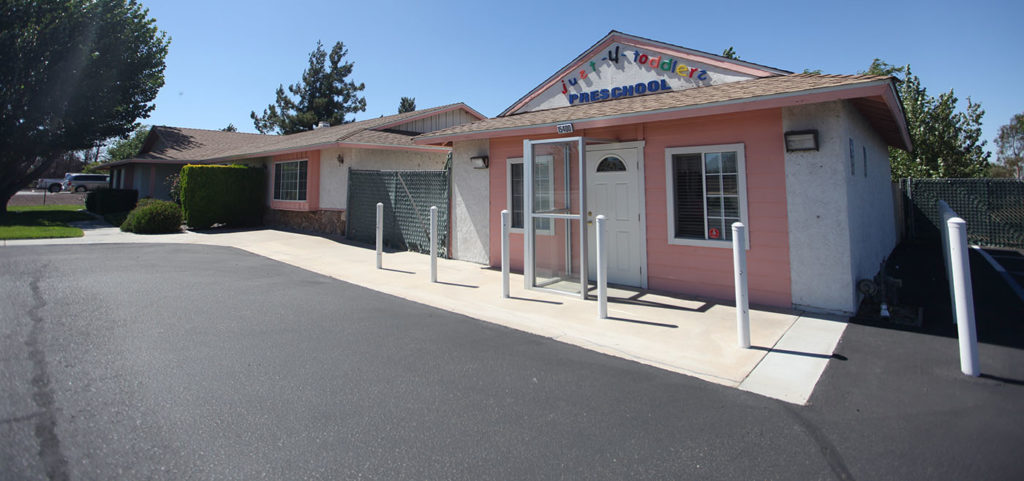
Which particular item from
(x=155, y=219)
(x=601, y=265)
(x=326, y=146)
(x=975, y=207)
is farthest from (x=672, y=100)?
(x=155, y=219)

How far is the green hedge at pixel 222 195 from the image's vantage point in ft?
49.7

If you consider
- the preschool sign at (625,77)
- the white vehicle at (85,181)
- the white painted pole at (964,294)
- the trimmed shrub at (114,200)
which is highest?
the preschool sign at (625,77)

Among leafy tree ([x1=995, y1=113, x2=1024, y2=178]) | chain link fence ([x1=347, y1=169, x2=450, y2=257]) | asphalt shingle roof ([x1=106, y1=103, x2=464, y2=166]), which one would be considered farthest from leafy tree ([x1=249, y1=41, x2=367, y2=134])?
leafy tree ([x1=995, y1=113, x2=1024, y2=178])

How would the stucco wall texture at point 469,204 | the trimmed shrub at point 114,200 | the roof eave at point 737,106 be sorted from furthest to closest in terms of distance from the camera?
the trimmed shrub at point 114,200, the stucco wall texture at point 469,204, the roof eave at point 737,106

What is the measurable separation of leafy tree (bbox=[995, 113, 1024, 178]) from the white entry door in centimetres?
6596

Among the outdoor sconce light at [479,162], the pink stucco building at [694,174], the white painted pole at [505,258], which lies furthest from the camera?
the outdoor sconce light at [479,162]

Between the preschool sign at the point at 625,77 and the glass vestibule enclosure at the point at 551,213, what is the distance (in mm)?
2198

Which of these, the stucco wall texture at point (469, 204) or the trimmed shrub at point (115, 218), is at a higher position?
the stucco wall texture at point (469, 204)

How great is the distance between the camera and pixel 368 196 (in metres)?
12.6

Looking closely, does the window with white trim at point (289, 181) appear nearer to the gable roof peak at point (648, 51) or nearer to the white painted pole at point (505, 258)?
the gable roof peak at point (648, 51)

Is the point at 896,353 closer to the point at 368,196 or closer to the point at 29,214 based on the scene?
the point at 368,196

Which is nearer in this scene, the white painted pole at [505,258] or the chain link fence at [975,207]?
the white painted pole at [505,258]

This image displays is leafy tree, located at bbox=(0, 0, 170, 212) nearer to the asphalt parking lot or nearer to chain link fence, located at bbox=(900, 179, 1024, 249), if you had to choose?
the asphalt parking lot

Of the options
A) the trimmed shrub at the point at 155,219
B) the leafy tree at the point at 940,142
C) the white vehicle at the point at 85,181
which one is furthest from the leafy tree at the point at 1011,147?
the white vehicle at the point at 85,181
